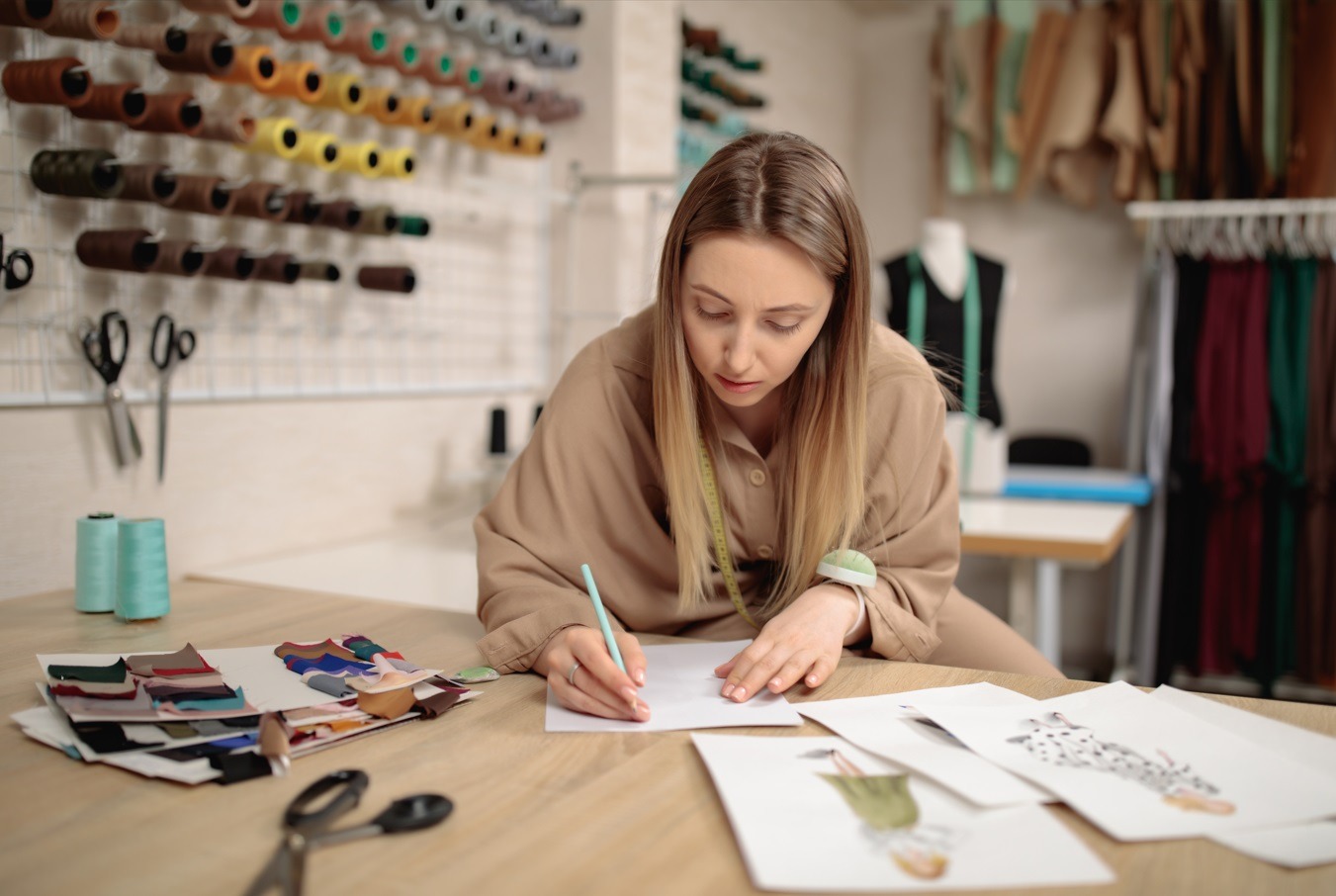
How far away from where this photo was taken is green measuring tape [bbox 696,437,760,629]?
128cm

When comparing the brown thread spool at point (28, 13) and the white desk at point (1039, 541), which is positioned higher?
the brown thread spool at point (28, 13)

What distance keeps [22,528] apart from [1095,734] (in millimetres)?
1365

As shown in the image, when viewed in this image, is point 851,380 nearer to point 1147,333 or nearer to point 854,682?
point 854,682

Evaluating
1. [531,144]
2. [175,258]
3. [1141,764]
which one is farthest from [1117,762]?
[531,144]

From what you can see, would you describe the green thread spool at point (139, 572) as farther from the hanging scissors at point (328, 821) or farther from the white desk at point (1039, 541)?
the white desk at point (1039, 541)

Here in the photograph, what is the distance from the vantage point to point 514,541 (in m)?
1.25

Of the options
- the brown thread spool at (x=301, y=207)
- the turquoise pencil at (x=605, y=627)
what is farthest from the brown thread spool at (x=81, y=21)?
the turquoise pencil at (x=605, y=627)

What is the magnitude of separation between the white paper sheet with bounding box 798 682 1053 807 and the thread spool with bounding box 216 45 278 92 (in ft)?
3.96

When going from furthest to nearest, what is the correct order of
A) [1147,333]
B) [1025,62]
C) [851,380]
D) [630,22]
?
[1025,62], [1147,333], [630,22], [851,380]

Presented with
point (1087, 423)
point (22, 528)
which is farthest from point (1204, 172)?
point (22, 528)

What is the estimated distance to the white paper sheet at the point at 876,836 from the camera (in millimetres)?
660

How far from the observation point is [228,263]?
1.61m

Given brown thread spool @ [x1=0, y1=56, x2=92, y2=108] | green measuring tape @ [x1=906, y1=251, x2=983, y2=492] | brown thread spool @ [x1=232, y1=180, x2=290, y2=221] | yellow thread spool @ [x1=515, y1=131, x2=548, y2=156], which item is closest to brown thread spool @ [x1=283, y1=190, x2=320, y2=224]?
brown thread spool @ [x1=232, y1=180, x2=290, y2=221]

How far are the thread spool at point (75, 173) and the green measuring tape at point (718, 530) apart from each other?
0.86m
